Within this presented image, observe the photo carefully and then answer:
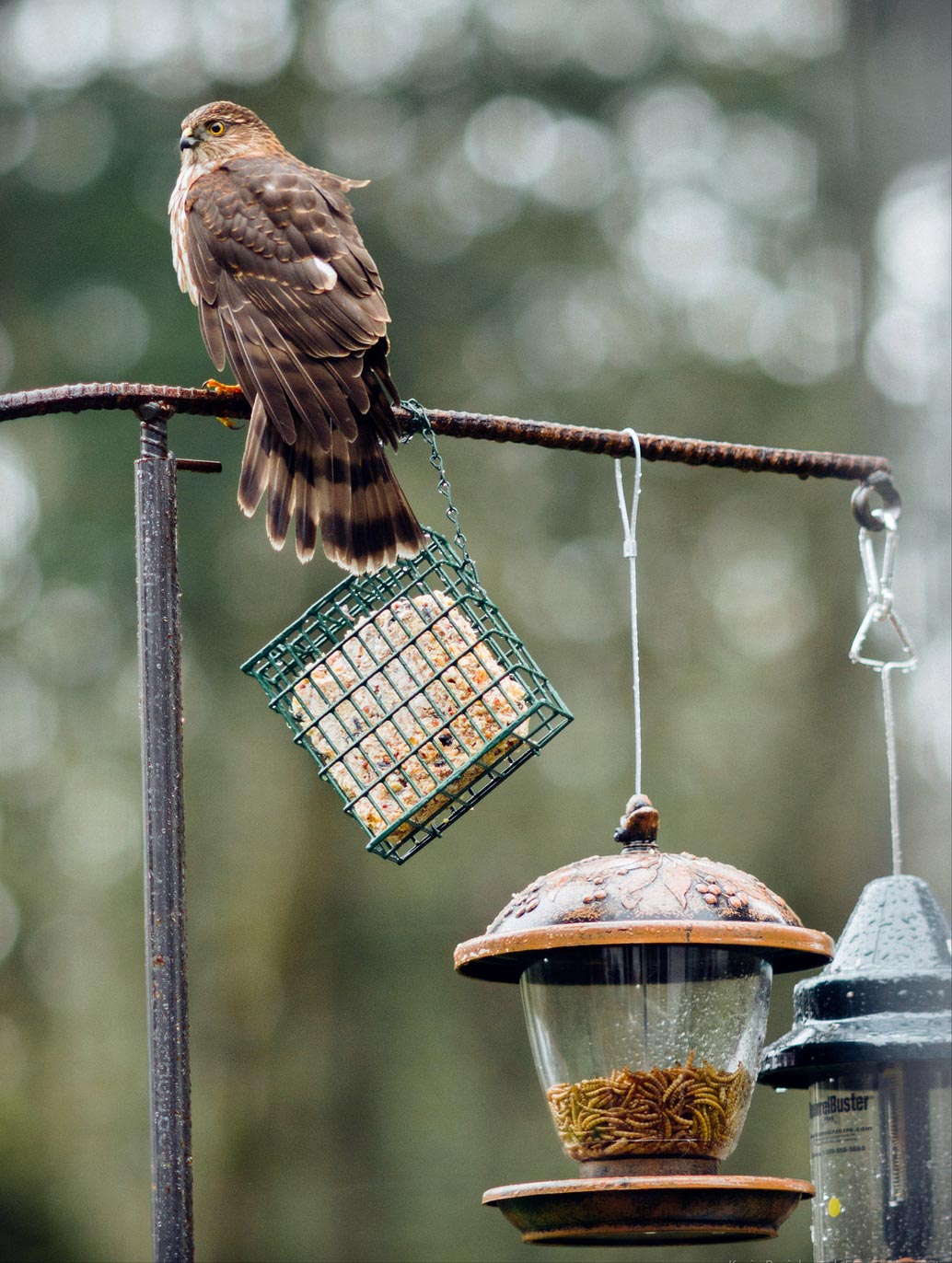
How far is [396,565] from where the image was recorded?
3.82 meters

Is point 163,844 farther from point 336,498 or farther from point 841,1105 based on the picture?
point 841,1105

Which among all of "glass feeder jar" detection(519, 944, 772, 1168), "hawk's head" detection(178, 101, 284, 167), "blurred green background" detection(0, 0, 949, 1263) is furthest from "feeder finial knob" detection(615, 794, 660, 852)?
"blurred green background" detection(0, 0, 949, 1263)

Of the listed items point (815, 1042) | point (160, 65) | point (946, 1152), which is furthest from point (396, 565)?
point (160, 65)

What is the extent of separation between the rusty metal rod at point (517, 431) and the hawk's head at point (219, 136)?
1.72 m

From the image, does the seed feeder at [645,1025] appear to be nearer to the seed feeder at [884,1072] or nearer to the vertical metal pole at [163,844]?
the seed feeder at [884,1072]

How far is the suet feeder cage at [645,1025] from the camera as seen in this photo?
2.70m

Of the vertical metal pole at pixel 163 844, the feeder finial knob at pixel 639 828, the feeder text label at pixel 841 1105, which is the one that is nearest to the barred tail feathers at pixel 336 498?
the vertical metal pole at pixel 163 844

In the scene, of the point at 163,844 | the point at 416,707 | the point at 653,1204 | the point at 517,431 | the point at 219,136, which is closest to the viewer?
the point at 163,844

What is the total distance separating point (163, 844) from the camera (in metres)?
2.56

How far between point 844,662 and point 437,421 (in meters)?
6.87

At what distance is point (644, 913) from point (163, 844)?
0.76 m

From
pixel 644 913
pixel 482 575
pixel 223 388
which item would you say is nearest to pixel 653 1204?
pixel 644 913

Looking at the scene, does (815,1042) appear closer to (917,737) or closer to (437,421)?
(437,421)

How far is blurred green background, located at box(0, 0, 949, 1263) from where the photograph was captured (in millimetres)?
9227
